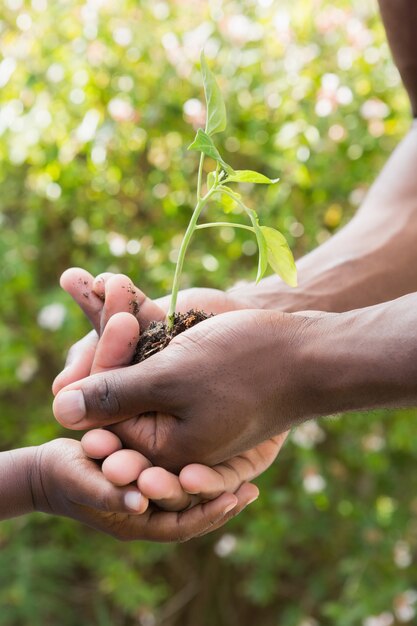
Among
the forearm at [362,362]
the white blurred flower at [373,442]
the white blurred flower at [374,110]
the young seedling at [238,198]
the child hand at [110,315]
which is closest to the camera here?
the forearm at [362,362]

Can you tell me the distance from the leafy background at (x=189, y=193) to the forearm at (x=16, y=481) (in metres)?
1.28

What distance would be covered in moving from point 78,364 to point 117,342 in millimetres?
131

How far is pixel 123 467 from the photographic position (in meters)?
1.21

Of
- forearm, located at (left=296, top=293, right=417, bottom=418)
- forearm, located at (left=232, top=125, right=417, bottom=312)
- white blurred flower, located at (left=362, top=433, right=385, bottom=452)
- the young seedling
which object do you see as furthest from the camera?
white blurred flower, located at (left=362, top=433, right=385, bottom=452)

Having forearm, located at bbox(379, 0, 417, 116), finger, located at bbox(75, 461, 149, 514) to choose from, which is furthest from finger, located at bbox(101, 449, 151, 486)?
forearm, located at bbox(379, 0, 417, 116)

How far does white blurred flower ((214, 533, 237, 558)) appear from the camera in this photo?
2867mm

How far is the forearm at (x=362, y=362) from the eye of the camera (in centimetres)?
113

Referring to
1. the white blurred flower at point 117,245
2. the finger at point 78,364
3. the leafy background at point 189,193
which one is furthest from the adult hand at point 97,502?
the white blurred flower at point 117,245

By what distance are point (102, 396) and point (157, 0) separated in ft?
6.43

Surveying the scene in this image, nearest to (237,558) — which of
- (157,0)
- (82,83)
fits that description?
(82,83)

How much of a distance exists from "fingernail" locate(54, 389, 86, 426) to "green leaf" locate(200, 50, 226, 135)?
1.39 ft

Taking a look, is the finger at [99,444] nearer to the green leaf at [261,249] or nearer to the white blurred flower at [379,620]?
the green leaf at [261,249]

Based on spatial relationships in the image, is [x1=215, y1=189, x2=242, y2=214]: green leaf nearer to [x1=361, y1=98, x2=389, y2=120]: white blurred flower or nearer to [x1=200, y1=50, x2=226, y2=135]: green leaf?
[x1=200, y1=50, x2=226, y2=135]: green leaf

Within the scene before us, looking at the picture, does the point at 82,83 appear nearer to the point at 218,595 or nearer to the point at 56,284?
the point at 56,284
